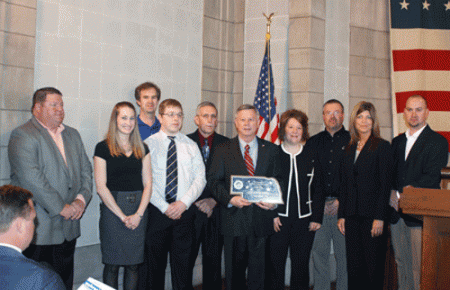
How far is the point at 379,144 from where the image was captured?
420 cm

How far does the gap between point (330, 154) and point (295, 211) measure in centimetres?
75

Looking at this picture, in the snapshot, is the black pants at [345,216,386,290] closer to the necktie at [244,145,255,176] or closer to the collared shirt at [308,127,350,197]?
the collared shirt at [308,127,350,197]

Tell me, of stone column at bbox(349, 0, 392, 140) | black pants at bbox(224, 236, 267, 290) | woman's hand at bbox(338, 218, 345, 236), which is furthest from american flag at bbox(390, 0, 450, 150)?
black pants at bbox(224, 236, 267, 290)

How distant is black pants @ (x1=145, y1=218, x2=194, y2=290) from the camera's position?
4141 millimetres

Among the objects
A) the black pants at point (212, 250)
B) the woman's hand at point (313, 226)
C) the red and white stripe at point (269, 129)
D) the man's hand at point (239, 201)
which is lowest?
the black pants at point (212, 250)

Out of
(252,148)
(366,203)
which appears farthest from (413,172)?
(252,148)

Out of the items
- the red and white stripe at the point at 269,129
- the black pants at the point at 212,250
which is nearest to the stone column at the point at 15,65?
the black pants at the point at 212,250

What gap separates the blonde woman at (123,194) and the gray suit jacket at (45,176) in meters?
0.22

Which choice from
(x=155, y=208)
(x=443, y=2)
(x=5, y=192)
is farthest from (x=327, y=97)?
(x=5, y=192)

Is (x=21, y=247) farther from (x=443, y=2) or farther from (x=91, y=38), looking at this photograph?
(x=443, y=2)

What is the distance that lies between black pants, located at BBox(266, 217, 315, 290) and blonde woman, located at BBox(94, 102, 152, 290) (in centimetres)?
111

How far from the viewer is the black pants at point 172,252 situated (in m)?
4.14

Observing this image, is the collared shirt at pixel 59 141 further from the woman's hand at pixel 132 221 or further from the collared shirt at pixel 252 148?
the collared shirt at pixel 252 148

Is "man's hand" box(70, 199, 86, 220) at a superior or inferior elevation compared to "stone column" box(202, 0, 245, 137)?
inferior
